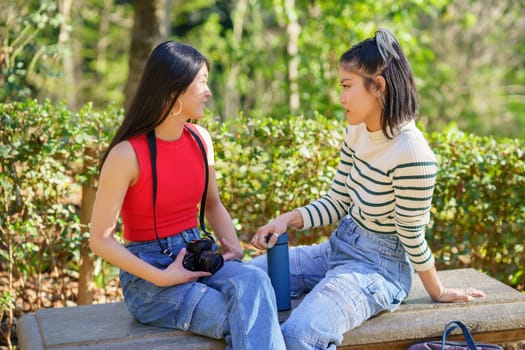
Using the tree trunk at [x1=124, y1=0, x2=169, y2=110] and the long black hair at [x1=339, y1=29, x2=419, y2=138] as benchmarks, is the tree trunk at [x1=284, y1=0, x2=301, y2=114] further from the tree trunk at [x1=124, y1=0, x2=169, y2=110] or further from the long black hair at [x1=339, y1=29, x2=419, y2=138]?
the long black hair at [x1=339, y1=29, x2=419, y2=138]

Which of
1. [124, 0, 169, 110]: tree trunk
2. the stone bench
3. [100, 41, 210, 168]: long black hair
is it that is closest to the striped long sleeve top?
the stone bench

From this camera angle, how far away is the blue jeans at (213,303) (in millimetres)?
2535

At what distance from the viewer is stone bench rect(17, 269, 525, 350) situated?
2.65m

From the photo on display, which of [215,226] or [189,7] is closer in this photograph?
[215,226]

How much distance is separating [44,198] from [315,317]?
1776mm

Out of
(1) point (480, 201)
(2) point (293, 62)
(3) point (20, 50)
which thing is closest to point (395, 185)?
(1) point (480, 201)

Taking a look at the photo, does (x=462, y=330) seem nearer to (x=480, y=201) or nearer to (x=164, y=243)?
(x=164, y=243)

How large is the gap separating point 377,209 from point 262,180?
1171 millimetres

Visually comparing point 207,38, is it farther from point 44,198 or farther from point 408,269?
point 408,269

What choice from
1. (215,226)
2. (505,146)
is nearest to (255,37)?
(505,146)

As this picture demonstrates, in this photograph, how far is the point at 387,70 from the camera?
2.83 m

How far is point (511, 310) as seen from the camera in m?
3.02

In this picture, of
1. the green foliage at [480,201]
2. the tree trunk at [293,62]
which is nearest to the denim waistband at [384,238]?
the green foliage at [480,201]

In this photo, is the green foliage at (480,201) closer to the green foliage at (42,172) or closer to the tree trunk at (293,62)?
the green foliage at (42,172)
